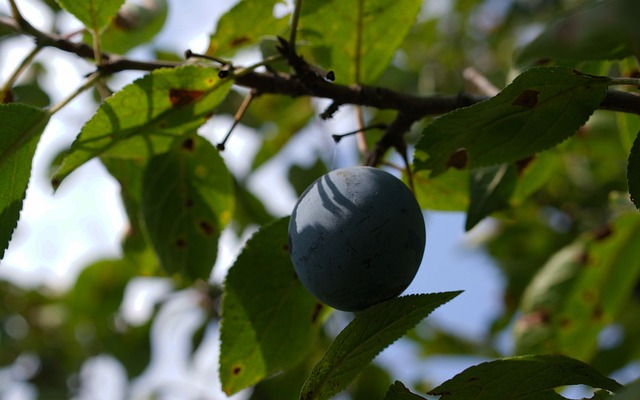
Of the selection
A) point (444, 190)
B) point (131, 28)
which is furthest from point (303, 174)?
point (444, 190)

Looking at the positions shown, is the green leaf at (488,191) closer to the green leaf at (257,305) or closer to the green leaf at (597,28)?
the green leaf at (257,305)

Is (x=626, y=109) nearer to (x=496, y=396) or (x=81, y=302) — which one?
(x=496, y=396)

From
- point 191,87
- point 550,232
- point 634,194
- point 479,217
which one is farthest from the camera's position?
point 550,232

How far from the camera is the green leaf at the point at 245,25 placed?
4.01ft

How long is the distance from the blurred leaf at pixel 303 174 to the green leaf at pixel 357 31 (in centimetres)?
68

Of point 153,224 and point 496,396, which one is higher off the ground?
point 153,224

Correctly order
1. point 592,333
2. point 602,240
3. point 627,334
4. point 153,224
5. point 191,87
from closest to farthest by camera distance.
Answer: point 191,87 → point 153,224 → point 592,333 → point 602,240 → point 627,334

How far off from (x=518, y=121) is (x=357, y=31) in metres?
0.41

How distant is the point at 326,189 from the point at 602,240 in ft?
3.70

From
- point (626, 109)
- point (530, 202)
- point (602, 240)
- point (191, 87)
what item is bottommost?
point (626, 109)

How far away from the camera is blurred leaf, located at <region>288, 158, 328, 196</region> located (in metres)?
1.94

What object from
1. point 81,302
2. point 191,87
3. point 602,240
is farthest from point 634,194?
point 81,302

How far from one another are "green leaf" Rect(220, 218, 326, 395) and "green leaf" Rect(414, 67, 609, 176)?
0.27m

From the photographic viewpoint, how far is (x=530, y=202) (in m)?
2.63
